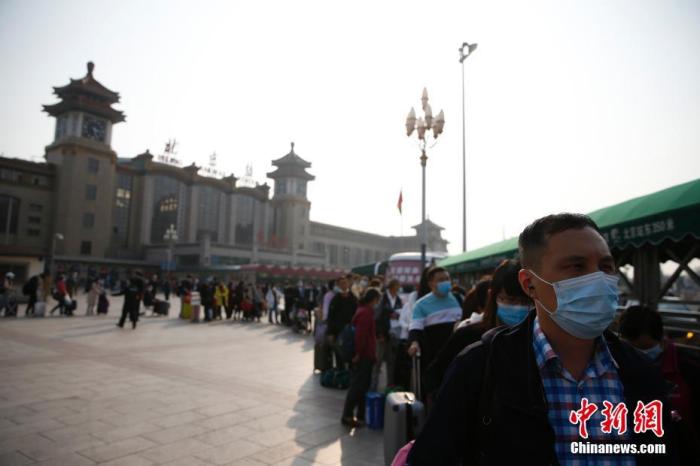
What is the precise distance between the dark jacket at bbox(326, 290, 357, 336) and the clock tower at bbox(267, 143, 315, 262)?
6480 centimetres

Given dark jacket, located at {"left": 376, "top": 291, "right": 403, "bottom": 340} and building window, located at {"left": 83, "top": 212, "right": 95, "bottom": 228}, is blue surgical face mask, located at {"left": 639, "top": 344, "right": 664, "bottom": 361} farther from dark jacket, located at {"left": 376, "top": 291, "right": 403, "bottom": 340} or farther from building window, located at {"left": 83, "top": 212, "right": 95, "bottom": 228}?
building window, located at {"left": 83, "top": 212, "right": 95, "bottom": 228}

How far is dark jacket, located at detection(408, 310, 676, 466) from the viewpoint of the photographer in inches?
47.1

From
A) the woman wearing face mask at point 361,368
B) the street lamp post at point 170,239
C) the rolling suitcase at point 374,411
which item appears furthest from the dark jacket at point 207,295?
the street lamp post at point 170,239

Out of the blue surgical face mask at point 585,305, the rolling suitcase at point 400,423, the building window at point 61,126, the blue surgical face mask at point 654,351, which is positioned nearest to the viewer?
the blue surgical face mask at point 585,305

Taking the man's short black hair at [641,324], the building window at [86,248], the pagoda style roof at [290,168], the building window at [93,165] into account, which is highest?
the pagoda style roof at [290,168]

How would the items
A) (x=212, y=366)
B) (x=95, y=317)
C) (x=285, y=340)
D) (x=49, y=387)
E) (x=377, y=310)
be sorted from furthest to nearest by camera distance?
(x=95, y=317)
(x=285, y=340)
(x=212, y=366)
(x=377, y=310)
(x=49, y=387)

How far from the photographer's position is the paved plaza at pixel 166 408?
4.12 m

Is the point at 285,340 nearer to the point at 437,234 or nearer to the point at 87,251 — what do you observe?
the point at 87,251

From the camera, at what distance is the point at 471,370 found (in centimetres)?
135

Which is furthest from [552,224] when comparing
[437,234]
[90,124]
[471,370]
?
[437,234]

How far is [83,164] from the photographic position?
49.2 m

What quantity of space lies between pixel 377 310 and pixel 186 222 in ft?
194

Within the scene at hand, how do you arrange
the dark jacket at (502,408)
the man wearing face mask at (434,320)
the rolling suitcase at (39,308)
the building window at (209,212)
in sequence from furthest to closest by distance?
the building window at (209,212) < the rolling suitcase at (39,308) < the man wearing face mask at (434,320) < the dark jacket at (502,408)
